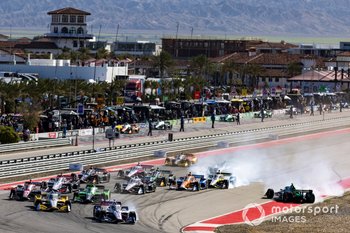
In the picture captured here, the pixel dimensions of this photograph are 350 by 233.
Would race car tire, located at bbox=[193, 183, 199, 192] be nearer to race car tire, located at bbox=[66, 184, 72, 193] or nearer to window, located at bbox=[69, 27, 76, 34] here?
race car tire, located at bbox=[66, 184, 72, 193]

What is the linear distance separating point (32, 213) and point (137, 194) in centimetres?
788

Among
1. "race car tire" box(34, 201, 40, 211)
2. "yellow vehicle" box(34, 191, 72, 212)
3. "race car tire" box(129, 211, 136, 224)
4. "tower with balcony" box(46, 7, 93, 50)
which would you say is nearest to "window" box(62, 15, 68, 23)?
"tower with balcony" box(46, 7, 93, 50)

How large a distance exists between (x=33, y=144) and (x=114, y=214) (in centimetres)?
2702

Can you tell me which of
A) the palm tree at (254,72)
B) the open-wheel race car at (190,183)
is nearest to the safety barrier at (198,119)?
the open-wheel race car at (190,183)

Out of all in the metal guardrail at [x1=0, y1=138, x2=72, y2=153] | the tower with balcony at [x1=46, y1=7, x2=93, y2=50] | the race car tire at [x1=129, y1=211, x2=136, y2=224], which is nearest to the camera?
the race car tire at [x1=129, y1=211, x2=136, y2=224]

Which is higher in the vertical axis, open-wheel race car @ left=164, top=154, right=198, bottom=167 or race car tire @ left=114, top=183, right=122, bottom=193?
open-wheel race car @ left=164, top=154, right=198, bottom=167

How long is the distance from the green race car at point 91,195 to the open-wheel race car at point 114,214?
12.3ft

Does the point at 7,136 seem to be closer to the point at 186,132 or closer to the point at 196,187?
the point at 196,187

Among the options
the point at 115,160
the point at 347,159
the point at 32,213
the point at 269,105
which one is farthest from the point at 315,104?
the point at 32,213

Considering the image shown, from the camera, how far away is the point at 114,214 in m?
41.4

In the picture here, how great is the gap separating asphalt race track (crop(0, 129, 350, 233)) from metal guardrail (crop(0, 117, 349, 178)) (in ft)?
6.63

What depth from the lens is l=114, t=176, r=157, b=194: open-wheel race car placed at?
4944 centimetres

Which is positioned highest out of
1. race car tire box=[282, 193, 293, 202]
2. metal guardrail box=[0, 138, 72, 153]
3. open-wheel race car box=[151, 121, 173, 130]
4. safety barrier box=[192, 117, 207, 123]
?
safety barrier box=[192, 117, 207, 123]

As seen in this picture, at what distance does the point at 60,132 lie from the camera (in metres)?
73.9
